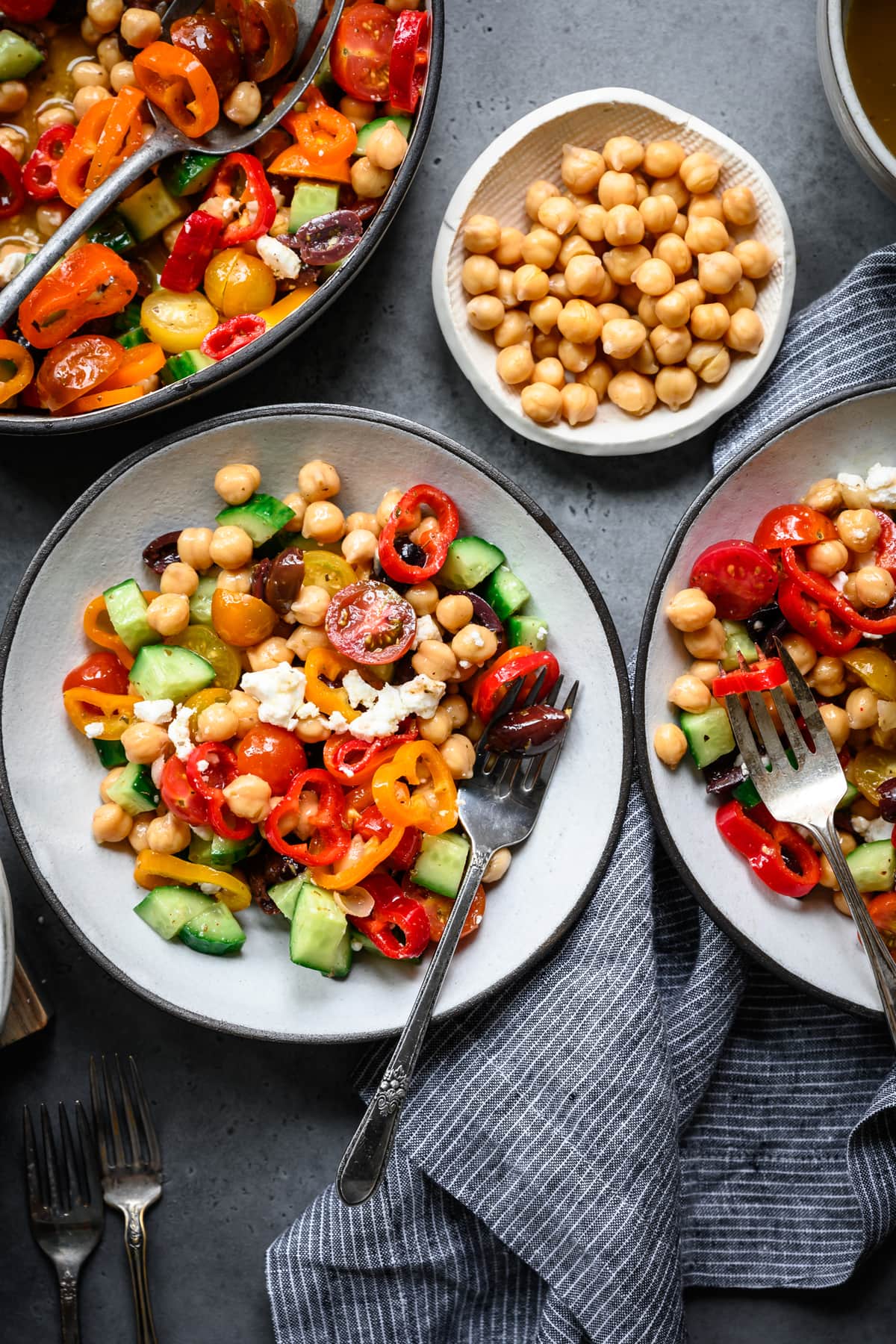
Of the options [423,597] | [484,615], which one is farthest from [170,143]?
[484,615]

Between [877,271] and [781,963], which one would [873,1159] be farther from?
[877,271]

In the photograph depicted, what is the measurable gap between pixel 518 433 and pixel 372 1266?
2.21 metres

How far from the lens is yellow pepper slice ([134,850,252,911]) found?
2471mm

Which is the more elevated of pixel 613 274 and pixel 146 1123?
pixel 613 274

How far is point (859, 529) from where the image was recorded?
2.54 meters

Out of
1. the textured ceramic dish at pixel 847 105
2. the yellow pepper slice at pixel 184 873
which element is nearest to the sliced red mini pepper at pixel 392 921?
the yellow pepper slice at pixel 184 873

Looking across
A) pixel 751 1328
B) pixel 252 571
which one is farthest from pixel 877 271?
pixel 751 1328

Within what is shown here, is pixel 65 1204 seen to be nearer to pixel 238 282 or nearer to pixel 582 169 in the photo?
pixel 238 282

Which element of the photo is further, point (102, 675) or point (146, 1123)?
point (146, 1123)

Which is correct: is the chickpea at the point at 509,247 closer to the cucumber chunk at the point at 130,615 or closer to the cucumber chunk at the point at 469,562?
the cucumber chunk at the point at 469,562

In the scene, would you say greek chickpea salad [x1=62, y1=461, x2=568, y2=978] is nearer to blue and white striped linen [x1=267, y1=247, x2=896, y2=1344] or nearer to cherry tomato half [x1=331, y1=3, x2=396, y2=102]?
blue and white striped linen [x1=267, y1=247, x2=896, y2=1344]

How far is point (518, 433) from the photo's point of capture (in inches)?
109

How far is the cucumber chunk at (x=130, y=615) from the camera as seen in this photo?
95.7 inches

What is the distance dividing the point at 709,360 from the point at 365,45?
114cm
